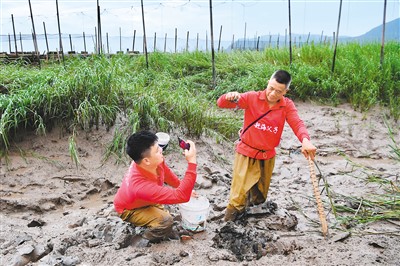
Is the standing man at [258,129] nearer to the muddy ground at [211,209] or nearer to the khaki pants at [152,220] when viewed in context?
the muddy ground at [211,209]

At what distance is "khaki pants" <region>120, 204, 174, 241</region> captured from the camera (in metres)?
2.97

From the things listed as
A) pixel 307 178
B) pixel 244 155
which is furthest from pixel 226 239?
pixel 307 178

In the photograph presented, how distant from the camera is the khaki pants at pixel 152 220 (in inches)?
117

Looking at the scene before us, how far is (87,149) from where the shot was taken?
491cm

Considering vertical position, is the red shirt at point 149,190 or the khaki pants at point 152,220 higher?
the red shirt at point 149,190

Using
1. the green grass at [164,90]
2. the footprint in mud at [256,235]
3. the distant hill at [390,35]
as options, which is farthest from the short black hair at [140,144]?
the distant hill at [390,35]

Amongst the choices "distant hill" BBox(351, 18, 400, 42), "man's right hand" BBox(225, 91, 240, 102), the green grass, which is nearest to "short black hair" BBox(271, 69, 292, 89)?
"man's right hand" BBox(225, 91, 240, 102)

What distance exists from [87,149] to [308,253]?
291cm

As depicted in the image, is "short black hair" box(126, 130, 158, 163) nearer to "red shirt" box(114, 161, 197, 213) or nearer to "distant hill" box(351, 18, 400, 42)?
"red shirt" box(114, 161, 197, 213)

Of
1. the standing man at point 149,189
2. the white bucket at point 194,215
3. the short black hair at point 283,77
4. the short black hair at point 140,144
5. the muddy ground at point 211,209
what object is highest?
the short black hair at point 283,77

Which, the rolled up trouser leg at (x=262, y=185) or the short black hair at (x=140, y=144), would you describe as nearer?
the short black hair at (x=140, y=144)

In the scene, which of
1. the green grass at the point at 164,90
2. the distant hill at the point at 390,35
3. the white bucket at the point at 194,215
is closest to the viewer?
the white bucket at the point at 194,215

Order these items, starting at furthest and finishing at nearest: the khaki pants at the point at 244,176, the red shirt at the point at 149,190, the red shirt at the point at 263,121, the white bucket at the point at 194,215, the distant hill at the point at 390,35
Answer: the distant hill at the point at 390,35, the khaki pants at the point at 244,176, the red shirt at the point at 263,121, the white bucket at the point at 194,215, the red shirt at the point at 149,190

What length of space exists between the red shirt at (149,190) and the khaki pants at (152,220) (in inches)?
1.8
